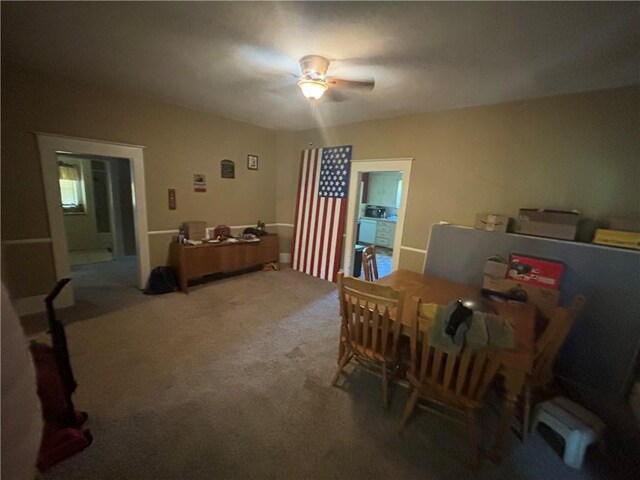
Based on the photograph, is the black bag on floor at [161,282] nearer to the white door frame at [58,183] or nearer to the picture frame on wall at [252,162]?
the white door frame at [58,183]

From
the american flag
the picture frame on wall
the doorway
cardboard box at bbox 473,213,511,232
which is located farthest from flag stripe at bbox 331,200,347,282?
the doorway

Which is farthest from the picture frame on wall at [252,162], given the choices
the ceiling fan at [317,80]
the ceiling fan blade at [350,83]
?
the ceiling fan blade at [350,83]

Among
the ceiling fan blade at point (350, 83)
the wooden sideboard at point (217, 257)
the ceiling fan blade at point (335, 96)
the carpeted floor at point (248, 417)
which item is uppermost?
the ceiling fan blade at point (335, 96)

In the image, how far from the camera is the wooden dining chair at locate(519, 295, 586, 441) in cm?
137

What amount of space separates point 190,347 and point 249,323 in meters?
0.62

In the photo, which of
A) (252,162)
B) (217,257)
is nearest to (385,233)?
(252,162)

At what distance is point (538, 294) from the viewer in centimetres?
209

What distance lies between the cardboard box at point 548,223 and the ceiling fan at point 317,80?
190 cm

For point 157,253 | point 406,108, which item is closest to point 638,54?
point 406,108

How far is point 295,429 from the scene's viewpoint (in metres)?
1.61

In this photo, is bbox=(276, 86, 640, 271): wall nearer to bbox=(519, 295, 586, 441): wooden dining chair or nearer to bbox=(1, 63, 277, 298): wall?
bbox=(519, 295, 586, 441): wooden dining chair

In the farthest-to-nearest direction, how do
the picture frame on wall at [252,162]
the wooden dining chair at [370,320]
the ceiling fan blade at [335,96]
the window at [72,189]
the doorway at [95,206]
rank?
the window at [72,189] < the doorway at [95,206] < the picture frame on wall at [252,162] < the ceiling fan blade at [335,96] < the wooden dining chair at [370,320]

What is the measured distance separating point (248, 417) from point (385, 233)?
5.58m

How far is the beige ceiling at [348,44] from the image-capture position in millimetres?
1429
